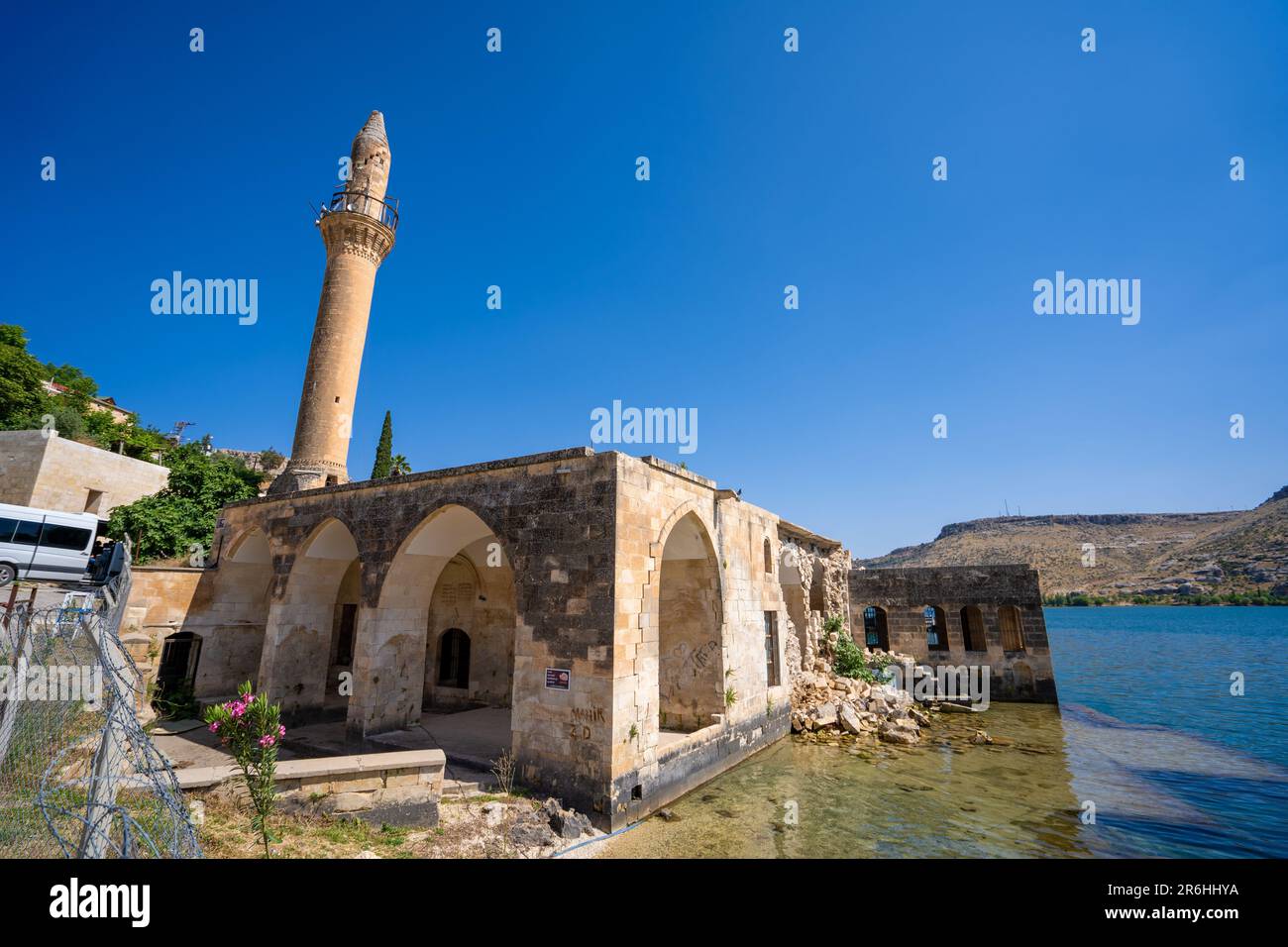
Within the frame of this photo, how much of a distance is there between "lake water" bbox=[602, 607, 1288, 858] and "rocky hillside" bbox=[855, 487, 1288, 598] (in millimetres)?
39422

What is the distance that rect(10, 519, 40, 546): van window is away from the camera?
12467 millimetres

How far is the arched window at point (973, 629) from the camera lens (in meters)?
19.3

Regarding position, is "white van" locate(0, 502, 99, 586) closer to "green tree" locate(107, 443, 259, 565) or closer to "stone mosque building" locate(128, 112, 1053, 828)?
"stone mosque building" locate(128, 112, 1053, 828)

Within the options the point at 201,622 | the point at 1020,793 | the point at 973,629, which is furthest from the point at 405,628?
the point at 973,629

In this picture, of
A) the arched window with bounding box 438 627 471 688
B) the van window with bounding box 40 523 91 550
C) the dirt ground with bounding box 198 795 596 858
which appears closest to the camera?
the dirt ground with bounding box 198 795 596 858

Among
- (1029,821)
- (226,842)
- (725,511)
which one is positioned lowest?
(1029,821)

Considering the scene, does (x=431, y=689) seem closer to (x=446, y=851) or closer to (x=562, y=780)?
(x=562, y=780)

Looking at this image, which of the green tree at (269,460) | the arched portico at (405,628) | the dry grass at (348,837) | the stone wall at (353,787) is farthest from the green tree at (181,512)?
the green tree at (269,460)

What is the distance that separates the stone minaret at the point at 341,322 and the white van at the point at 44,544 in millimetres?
4231

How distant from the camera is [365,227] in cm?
1655

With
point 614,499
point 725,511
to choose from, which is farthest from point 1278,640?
→ point 614,499

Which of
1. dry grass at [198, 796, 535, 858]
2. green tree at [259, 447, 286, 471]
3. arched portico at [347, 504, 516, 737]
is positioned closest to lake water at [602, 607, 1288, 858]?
dry grass at [198, 796, 535, 858]

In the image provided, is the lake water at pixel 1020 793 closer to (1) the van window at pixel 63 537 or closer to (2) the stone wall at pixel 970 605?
(2) the stone wall at pixel 970 605
